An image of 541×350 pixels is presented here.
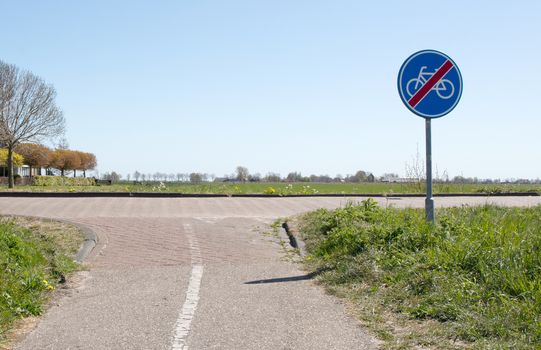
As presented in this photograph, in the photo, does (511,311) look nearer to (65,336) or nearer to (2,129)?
(65,336)

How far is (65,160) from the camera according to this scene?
88.7 meters

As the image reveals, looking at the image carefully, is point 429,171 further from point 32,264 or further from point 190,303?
point 32,264

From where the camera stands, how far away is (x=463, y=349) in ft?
14.1

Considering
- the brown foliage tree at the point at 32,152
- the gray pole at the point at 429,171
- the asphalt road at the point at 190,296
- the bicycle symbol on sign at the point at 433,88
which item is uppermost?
the brown foliage tree at the point at 32,152

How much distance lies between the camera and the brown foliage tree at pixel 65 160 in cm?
8536

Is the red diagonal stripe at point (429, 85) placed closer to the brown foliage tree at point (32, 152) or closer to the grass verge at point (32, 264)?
the grass verge at point (32, 264)

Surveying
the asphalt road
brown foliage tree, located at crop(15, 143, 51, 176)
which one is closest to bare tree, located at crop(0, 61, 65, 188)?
brown foliage tree, located at crop(15, 143, 51, 176)

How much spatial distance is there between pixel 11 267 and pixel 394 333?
14.1 feet

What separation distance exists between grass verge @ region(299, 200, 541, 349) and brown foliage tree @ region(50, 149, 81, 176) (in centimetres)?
8182

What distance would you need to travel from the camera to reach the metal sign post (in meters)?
8.30

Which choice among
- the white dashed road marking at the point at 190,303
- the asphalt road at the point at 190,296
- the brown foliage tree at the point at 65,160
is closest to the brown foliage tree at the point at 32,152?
the brown foliage tree at the point at 65,160

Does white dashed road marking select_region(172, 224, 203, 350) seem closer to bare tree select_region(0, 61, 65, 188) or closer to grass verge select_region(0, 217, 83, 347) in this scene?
grass verge select_region(0, 217, 83, 347)

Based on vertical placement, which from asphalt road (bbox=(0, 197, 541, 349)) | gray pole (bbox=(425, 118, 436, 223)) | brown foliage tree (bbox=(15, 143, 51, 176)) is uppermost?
brown foliage tree (bbox=(15, 143, 51, 176))

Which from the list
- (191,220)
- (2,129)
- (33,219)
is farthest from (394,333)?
(2,129)
